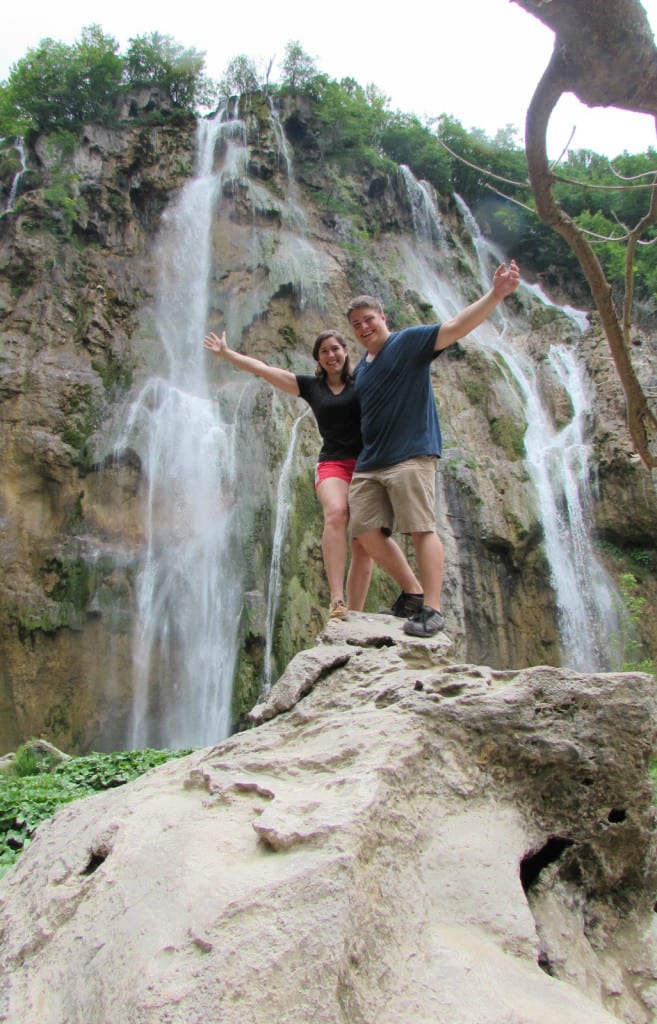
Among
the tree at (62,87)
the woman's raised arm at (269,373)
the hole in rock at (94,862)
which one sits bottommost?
the hole in rock at (94,862)

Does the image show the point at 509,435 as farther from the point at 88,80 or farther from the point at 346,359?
the point at 88,80

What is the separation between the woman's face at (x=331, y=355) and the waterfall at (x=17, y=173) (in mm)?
13142

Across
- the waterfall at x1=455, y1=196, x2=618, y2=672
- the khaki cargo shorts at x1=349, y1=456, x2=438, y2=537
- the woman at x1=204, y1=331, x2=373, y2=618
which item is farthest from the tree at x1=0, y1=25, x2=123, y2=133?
the khaki cargo shorts at x1=349, y1=456, x2=438, y2=537

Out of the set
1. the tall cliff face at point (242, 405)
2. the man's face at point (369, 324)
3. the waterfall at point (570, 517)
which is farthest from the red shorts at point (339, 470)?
the waterfall at point (570, 517)

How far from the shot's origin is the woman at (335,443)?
13.7ft

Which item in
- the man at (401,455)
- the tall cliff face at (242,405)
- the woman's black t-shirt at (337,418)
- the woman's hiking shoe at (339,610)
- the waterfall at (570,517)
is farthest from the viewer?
the waterfall at (570,517)

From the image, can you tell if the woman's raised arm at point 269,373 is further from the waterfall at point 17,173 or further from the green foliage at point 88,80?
the green foliage at point 88,80

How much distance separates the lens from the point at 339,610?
13.2 feet

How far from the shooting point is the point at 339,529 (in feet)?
13.6

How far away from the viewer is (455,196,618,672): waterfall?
12.8 metres

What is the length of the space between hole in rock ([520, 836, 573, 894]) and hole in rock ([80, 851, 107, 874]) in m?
1.31

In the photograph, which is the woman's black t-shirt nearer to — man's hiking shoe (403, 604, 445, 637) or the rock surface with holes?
man's hiking shoe (403, 604, 445, 637)

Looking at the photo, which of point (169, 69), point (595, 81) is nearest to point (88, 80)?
point (169, 69)

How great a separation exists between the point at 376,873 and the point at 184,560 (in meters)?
9.90
